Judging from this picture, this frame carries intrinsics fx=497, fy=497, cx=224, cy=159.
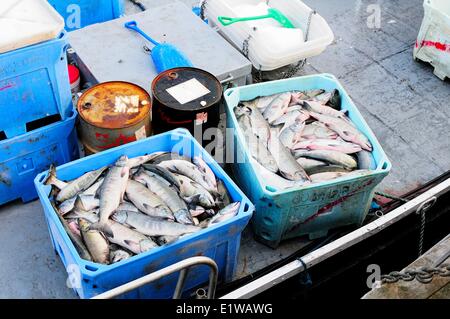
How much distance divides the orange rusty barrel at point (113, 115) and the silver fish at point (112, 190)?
0.80ft

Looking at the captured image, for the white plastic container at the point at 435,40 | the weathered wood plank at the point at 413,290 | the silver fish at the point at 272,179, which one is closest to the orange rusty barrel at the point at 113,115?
the silver fish at the point at 272,179

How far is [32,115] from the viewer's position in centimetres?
343

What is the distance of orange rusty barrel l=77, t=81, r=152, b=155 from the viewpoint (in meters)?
3.48

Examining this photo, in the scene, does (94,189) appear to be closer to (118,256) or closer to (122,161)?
(122,161)

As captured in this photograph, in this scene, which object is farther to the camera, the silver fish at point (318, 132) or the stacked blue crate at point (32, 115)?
the silver fish at point (318, 132)

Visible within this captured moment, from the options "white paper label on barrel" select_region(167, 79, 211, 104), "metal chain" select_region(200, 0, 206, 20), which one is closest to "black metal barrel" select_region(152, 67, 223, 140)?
"white paper label on barrel" select_region(167, 79, 211, 104)

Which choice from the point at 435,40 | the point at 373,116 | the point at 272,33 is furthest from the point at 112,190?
the point at 435,40

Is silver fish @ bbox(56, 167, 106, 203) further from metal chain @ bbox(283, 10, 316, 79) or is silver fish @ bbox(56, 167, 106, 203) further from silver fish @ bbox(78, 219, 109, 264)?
metal chain @ bbox(283, 10, 316, 79)

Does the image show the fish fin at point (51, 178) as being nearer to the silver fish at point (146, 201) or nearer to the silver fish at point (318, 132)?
the silver fish at point (146, 201)

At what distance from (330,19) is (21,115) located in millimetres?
4059

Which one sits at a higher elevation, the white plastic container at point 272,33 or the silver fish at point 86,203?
the white plastic container at point 272,33

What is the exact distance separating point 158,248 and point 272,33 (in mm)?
2617

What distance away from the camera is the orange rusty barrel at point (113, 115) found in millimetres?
3479

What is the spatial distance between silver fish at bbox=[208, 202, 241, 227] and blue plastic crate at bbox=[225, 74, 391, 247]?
0.91 feet
